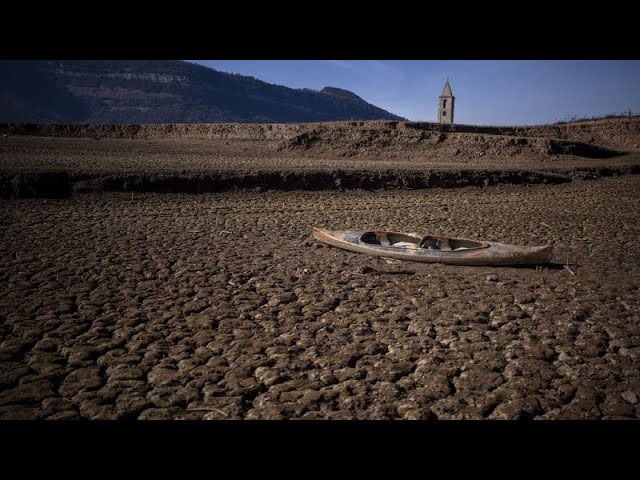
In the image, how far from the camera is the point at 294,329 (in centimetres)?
291

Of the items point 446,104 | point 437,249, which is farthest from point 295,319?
point 446,104

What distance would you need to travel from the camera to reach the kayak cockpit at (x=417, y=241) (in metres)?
4.83

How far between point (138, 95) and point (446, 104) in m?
74.0

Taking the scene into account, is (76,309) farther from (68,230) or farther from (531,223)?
(531,223)

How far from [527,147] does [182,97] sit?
89.9m

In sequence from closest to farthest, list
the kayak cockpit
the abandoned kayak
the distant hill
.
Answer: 1. the abandoned kayak
2. the kayak cockpit
3. the distant hill

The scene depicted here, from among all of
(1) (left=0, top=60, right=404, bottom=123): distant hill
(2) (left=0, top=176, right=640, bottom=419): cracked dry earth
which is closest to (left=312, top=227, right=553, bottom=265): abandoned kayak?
(2) (left=0, top=176, right=640, bottom=419): cracked dry earth

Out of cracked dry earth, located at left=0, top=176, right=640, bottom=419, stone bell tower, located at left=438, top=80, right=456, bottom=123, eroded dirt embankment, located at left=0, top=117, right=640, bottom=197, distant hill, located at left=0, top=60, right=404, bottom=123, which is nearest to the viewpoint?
cracked dry earth, located at left=0, top=176, right=640, bottom=419

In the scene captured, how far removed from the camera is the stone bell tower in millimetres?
42250

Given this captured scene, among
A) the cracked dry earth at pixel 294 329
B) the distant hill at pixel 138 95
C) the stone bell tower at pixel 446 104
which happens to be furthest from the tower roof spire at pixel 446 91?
the distant hill at pixel 138 95

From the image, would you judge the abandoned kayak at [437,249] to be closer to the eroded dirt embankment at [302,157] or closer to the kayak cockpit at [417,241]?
the kayak cockpit at [417,241]

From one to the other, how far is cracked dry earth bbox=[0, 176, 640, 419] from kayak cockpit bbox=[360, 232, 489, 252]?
0.42m

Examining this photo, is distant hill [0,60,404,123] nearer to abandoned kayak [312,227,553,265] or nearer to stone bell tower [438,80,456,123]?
stone bell tower [438,80,456,123]
